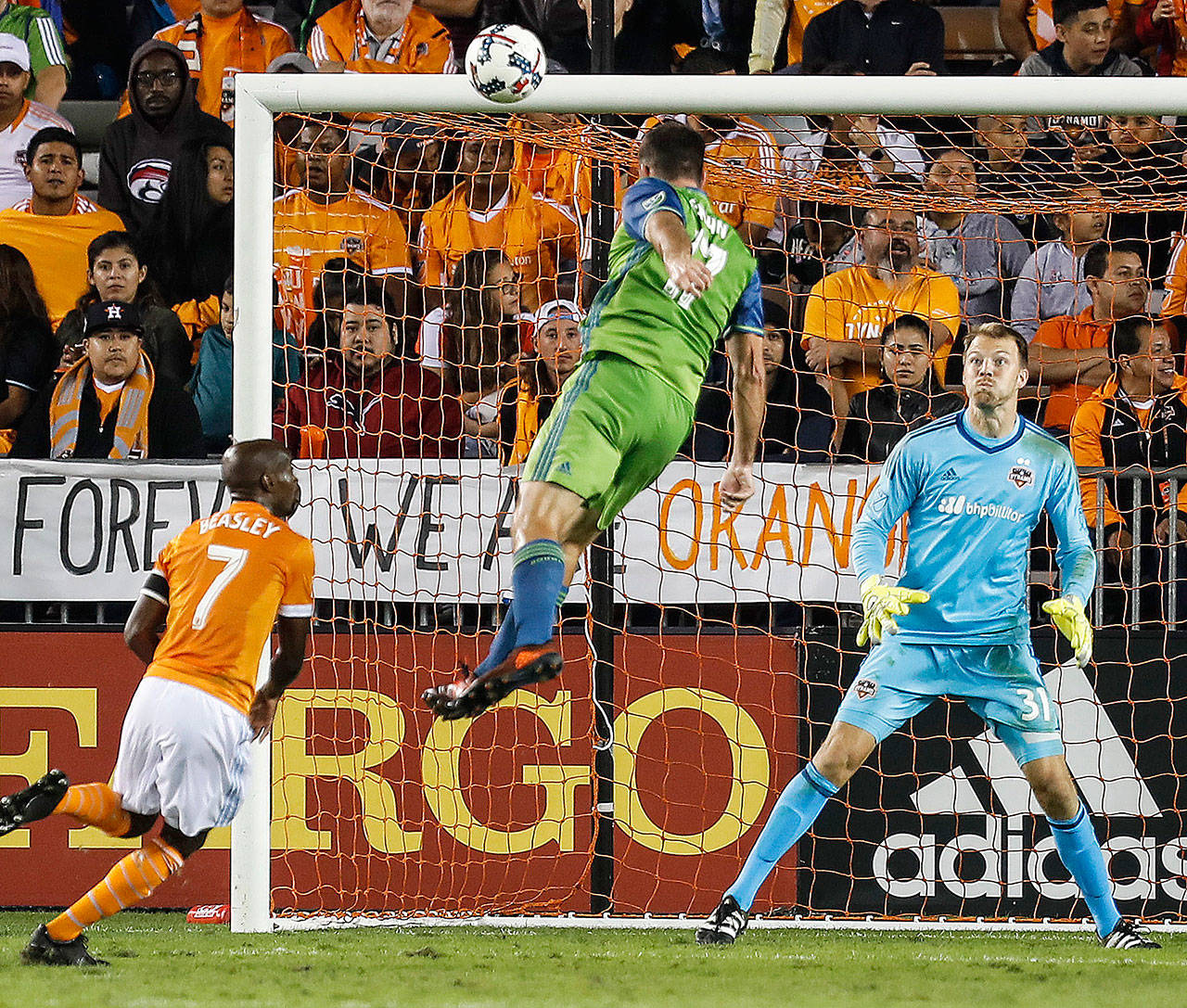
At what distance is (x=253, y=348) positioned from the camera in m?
5.52

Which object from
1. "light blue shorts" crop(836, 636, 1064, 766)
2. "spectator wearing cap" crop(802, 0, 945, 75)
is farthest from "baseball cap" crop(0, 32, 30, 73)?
"light blue shorts" crop(836, 636, 1064, 766)

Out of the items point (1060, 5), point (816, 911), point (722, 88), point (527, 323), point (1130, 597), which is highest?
point (1060, 5)

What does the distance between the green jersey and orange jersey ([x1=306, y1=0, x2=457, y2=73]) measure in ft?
13.4

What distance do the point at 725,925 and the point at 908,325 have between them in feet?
8.96

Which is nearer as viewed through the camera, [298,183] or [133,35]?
[298,183]

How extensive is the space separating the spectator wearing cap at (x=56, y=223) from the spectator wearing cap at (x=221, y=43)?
3.20 feet

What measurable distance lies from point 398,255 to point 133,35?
295 cm

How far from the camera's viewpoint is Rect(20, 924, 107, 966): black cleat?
15.1ft

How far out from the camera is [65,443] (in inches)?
261

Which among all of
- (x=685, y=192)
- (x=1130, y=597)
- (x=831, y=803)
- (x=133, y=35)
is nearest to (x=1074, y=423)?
(x=1130, y=597)

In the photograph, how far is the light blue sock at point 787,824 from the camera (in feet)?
17.1

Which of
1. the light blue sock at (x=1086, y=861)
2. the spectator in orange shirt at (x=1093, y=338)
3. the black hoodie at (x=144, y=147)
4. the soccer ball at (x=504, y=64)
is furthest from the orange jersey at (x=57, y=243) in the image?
the light blue sock at (x=1086, y=861)

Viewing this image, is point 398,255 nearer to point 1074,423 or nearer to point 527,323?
point 527,323

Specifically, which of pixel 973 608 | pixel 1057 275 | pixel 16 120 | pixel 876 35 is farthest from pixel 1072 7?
pixel 16 120
